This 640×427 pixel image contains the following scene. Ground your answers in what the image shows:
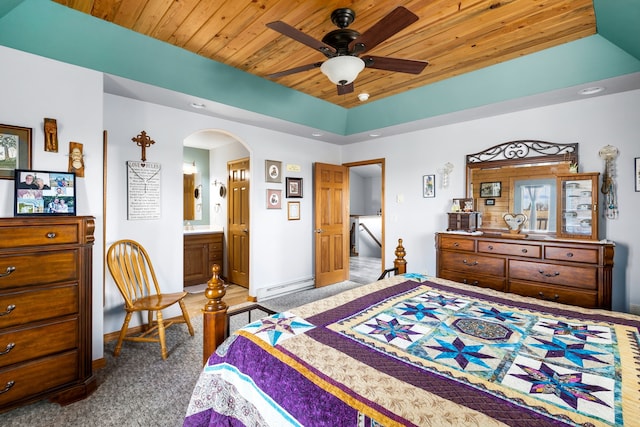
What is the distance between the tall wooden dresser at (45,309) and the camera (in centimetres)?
184

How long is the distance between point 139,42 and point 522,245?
13.1 ft

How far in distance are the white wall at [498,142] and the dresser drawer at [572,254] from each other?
1.65 feet

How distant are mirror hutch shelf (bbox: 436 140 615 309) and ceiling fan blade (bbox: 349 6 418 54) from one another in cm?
240

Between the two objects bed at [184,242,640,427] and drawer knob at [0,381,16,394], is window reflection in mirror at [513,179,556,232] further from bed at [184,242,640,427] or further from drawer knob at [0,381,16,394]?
drawer knob at [0,381,16,394]

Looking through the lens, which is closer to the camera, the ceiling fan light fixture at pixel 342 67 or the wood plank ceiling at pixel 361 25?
the ceiling fan light fixture at pixel 342 67

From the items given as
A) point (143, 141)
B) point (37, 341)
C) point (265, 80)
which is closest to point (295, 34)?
point (265, 80)

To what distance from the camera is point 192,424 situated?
1.41 m

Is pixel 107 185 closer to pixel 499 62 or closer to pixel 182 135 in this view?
pixel 182 135

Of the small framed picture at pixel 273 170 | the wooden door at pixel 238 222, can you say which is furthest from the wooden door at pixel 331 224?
the wooden door at pixel 238 222

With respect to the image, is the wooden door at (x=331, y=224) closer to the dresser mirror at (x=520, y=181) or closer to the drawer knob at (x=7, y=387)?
the dresser mirror at (x=520, y=181)

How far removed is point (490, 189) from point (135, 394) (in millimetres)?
4056

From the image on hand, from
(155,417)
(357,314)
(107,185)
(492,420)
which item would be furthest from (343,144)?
(492,420)

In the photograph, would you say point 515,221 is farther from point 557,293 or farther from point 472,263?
point 557,293

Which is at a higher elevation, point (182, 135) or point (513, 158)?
point (182, 135)
